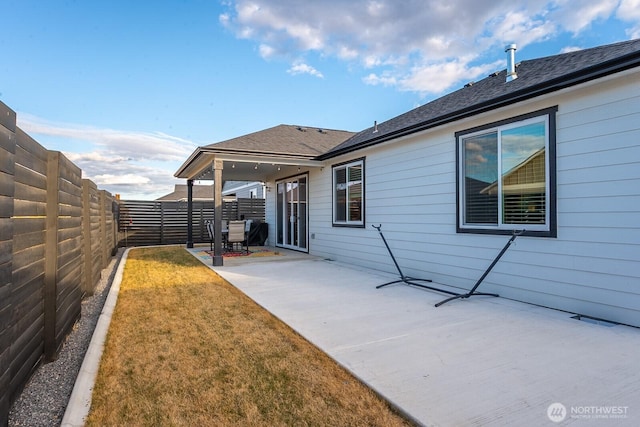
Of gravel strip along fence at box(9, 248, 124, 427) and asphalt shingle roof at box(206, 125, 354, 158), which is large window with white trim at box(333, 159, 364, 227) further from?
gravel strip along fence at box(9, 248, 124, 427)

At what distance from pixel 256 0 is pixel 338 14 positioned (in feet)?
6.37

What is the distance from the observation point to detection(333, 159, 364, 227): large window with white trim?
823cm

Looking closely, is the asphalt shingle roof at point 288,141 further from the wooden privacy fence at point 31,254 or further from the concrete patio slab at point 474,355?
the wooden privacy fence at point 31,254

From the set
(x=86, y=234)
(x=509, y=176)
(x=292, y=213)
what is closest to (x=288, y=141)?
(x=292, y=213)

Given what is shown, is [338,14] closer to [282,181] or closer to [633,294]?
[282,181]

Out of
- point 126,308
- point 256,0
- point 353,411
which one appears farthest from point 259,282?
point 256,0

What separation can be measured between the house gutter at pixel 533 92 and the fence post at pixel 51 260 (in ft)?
16.7

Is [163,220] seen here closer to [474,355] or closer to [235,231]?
[235,231]

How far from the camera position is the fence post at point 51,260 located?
2842 millimetres

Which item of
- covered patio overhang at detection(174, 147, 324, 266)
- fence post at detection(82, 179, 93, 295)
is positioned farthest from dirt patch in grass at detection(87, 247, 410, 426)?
covered patio overhang at detection(174, 147, 324, 266)

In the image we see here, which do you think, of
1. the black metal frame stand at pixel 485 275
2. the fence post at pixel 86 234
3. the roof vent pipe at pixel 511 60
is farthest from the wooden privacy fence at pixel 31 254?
the roof vent pipe at pixel 511 60

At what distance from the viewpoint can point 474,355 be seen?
9.66 ft

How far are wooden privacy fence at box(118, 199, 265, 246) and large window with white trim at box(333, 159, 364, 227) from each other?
6513 millimetres

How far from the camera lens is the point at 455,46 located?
9992mm
